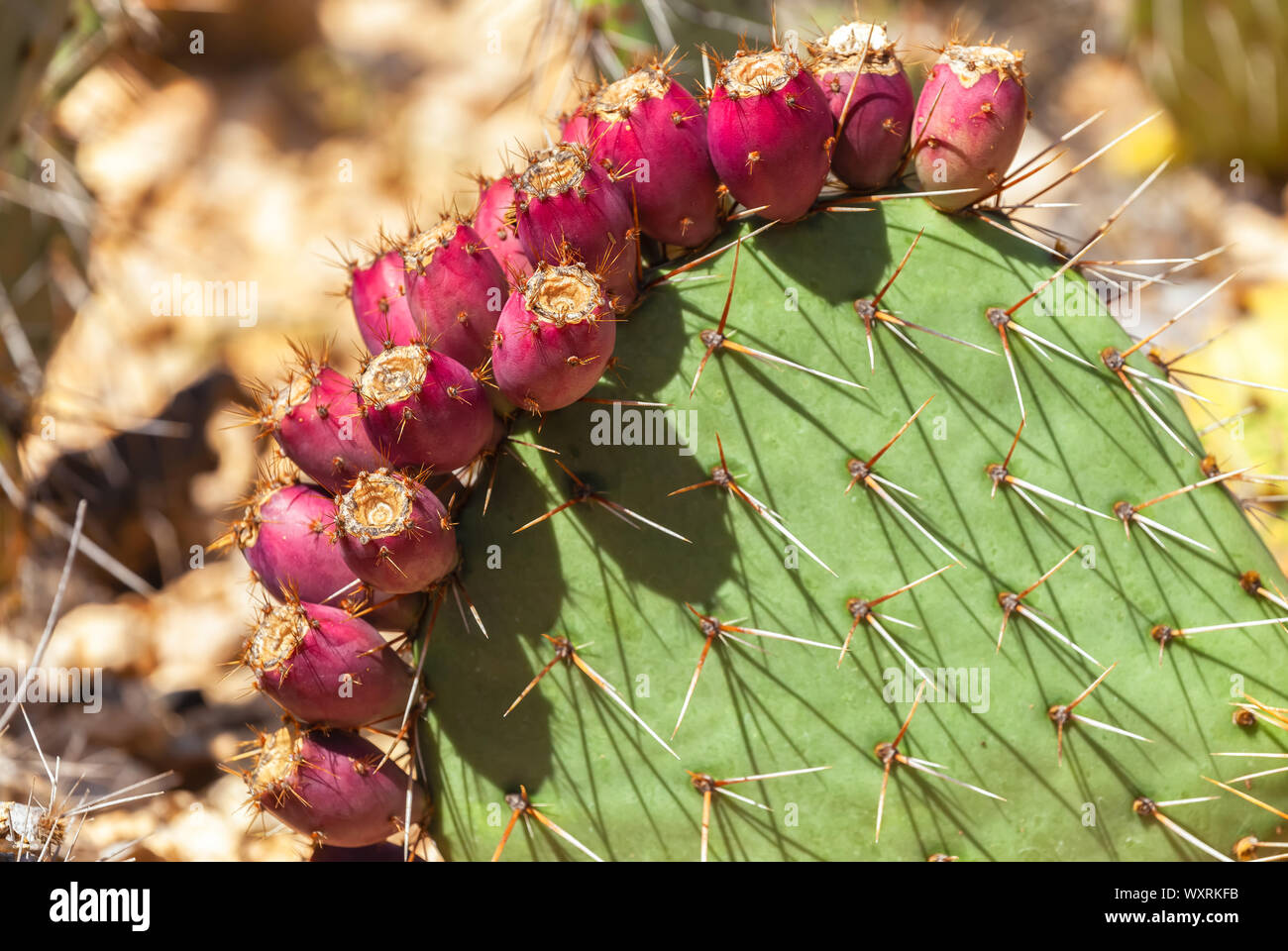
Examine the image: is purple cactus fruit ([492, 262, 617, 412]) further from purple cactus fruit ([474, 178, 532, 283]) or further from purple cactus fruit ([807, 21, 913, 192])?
purple cactus fruit ([807, 21, 913, 192])

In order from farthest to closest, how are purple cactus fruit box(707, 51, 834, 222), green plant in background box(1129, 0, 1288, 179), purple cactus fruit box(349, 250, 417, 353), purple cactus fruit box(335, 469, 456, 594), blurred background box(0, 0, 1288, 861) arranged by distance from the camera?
green plant in background box(1129, 0, 1288, 179), blurred background box(0, 0, 1288, 861), purple cactus fruit box(349, 250, 417, 353), purple cactus fruit box(707, 51, 834, 222), purple cactus fruit box(335, 469, 456, 594)

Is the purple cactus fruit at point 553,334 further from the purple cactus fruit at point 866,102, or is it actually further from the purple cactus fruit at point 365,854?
the purple cactus fruit at point 365,854

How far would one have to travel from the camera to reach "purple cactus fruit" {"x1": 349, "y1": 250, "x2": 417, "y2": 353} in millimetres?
1427

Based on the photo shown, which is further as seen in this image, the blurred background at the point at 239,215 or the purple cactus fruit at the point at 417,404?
the blurred background at the point at 239,215

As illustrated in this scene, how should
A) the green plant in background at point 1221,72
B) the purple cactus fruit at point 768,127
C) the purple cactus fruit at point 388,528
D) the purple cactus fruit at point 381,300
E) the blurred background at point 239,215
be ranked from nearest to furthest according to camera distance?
1. the purple cactus fruit at point 388,528
2. the purple cactus fruit at point 768,127
3. the purple cactus fruit at point 381,300
4. the blurred background at point 239,215
5. the green plant in background at point 1221,72

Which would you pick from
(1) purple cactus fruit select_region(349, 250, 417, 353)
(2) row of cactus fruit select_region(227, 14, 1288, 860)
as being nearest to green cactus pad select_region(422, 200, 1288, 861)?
(2) row of cactus fruit select_region(227, 14, 1288, 860)

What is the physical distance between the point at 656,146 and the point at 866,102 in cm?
30

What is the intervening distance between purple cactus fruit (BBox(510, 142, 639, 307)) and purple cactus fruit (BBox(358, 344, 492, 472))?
0.19m

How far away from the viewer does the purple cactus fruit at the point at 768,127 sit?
132cm

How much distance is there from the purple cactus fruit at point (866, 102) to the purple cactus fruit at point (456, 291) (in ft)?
1.67

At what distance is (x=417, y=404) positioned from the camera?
1.23 meters

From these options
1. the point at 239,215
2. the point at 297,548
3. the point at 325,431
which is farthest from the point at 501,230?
the point at 239,215

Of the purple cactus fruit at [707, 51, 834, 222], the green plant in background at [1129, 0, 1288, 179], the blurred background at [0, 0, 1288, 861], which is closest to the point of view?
the purple cactus fruit at [707, 51, 834, 222]

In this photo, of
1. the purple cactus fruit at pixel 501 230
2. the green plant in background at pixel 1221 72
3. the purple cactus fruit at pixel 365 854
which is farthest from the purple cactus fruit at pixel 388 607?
the green plant in background at pixel 1221 72
